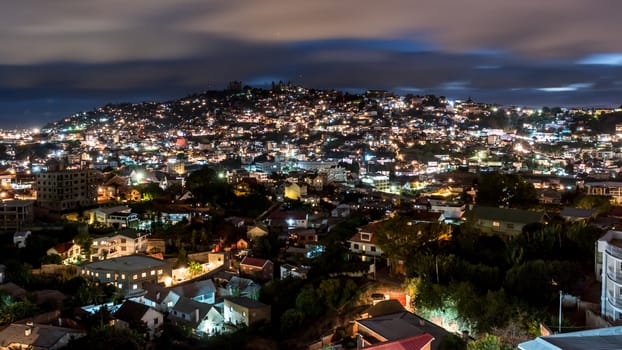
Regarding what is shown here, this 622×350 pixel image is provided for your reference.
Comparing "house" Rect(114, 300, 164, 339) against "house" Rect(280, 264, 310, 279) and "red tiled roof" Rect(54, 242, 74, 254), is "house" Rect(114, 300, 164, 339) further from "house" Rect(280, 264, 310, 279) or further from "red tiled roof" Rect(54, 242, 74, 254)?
"red tiled roof" Rect(54, 242, 74, 254)

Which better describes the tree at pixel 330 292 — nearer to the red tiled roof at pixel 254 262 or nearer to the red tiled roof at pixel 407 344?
the red tiled roof at pixel 407 344

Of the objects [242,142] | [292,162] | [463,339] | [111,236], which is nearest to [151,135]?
[242,142]

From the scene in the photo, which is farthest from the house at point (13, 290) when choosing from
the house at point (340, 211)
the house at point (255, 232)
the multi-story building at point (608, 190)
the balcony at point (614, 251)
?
the multi-story building at point (608, 190)

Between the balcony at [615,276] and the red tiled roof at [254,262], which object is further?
the red tiled roof at [254,262]

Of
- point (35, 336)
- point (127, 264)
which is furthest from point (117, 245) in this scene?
point (35, 336)

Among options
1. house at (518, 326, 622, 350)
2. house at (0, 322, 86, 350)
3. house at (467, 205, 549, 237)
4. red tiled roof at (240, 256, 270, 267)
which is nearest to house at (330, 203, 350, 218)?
red tiled roof at (240, 256, 270, 267)

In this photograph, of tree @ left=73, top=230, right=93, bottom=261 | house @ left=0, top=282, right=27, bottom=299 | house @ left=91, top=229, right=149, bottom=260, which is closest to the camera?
Answer: house @ left=0, top=282, right=27, bottom=299

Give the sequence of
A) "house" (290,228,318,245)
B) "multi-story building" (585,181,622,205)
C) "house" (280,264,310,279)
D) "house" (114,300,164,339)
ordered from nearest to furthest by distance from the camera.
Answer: "house" (114,300,164,339) → "house" (280,264,310,279) → "house" (290,228,318,245) → "multi-story building" (585,181,622,205)

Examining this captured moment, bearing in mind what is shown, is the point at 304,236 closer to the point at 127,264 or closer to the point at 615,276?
the point at 127,264
